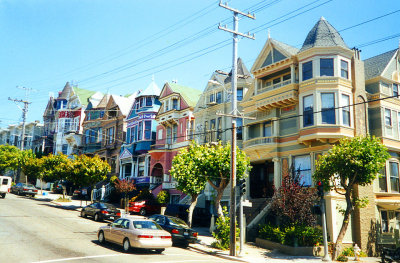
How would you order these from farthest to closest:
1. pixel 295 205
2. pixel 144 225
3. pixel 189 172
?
pixel 189 172, pixel 295 205, pixel 144 225

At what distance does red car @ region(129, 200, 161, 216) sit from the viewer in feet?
108

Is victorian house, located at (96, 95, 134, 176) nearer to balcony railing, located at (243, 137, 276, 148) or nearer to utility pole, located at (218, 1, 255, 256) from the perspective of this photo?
balcony railing, located at (243, 137, 276, 148)

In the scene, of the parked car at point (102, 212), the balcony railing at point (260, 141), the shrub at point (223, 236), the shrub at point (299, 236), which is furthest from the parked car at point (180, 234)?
the balcony railing at point (260, 141)

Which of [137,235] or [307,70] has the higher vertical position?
[307,70]

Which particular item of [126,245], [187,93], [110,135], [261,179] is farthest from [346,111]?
[110,135]

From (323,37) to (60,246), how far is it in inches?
836

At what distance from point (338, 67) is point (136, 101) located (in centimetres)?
2815

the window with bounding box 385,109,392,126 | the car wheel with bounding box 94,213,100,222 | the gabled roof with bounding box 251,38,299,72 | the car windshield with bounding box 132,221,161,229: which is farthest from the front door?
the car windshield with bounding box 132,221,161,229

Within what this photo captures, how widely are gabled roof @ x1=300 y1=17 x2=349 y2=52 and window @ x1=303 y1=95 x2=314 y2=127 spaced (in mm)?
3658

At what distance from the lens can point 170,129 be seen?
139 feet

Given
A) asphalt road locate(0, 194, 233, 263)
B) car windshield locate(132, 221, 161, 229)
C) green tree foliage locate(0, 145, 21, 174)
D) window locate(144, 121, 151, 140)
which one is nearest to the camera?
asphalt road locate(0, 194, 233, 263)

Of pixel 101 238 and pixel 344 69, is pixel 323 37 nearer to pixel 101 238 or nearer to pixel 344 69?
pixel 344 69

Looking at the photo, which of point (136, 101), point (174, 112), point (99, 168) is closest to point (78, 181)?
point (99, 168)

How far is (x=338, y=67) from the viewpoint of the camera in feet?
82.1
